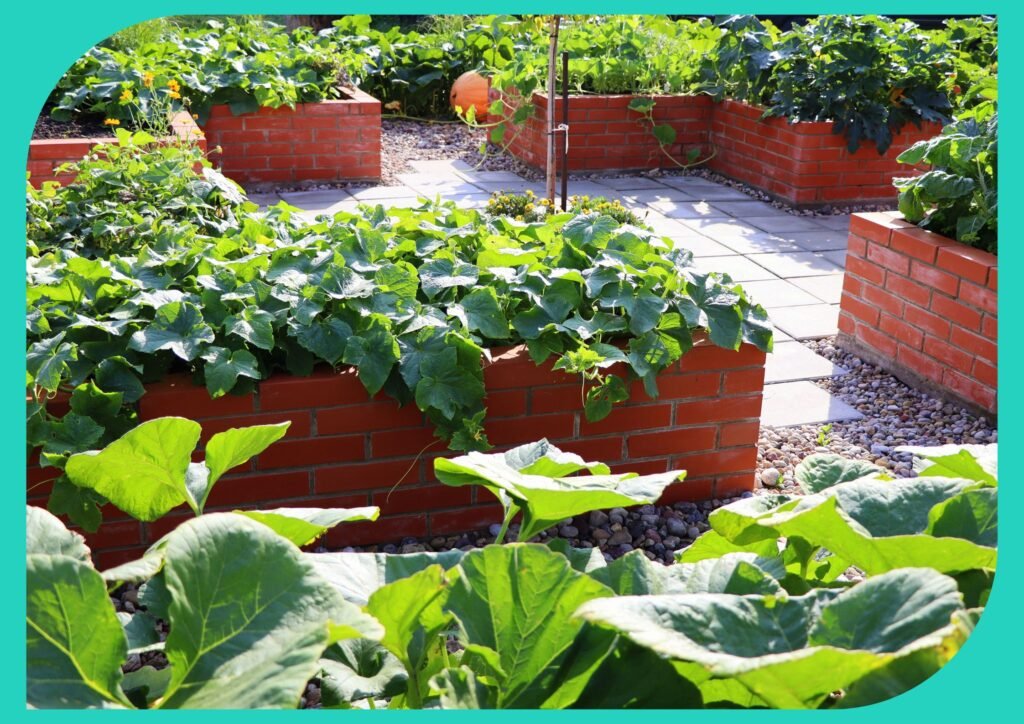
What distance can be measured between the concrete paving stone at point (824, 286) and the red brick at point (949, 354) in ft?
3.11

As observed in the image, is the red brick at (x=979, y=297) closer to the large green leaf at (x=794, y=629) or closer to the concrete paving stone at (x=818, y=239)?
the concrete paving stone at (x=818, y=239)

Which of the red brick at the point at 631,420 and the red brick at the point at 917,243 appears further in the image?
the red brick at the point at 917,243

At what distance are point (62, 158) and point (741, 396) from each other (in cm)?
394

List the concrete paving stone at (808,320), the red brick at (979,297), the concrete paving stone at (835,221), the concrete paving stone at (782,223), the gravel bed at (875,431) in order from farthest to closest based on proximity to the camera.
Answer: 1. the concrete paving stone at (835,221)
2. the concrete paving stone at (782,223)
3. the concrete paving stone at (808,320)
4. the red brick at (979,297)
5. the gravel bed at (875,431)

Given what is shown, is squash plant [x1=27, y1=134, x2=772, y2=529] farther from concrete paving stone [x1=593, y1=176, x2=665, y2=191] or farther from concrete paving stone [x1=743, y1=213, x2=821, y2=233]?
concrete paving stone [x1=593, y1=176, x2=665, y2=191]

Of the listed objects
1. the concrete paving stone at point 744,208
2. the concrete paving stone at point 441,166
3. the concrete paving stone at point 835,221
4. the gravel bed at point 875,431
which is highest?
the concrete paving stone at point 441,166

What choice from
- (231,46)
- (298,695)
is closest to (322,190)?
(231,46)

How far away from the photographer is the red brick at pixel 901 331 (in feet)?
12.7

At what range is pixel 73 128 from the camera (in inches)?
231

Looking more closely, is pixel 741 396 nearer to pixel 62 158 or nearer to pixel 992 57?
pixel 62 158

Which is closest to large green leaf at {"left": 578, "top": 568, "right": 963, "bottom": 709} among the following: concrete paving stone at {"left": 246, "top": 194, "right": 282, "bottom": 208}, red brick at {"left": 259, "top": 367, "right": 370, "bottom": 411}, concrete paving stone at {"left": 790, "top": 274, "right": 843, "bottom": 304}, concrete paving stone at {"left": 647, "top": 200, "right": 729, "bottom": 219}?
red brick at {"left": 259, "top": 367, "right": 370, "bottom": 411}

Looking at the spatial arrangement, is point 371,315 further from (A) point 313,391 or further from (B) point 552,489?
(B) point 552,489

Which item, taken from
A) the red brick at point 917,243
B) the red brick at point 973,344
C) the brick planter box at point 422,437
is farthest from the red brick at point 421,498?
the red brick at point 917,243

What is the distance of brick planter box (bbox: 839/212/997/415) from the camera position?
358 cm
